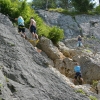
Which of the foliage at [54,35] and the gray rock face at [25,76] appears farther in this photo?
the foliage at [54,35]

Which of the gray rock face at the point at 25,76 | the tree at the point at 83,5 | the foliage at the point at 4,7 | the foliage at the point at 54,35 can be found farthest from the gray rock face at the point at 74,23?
the gray rock face at the point at 25,76

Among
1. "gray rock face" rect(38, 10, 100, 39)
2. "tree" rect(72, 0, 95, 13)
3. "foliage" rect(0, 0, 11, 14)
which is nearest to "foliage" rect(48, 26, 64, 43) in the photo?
"foliage" rect(0, 0, 11, 14)

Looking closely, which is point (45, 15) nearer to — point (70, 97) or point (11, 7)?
point (11, 7)

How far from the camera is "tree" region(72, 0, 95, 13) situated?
33.5 m

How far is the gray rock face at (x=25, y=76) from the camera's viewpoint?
1361 cm

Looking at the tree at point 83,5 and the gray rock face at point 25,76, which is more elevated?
the tree at point 83,5

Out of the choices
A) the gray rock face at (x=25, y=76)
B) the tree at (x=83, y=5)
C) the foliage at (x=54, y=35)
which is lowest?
the gray rock face at (x=25, y=76)

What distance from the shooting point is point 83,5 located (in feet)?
113

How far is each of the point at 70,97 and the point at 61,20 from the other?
51.7 ft

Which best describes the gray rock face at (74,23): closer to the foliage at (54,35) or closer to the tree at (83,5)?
the tree at (83,5)

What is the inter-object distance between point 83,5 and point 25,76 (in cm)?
2111

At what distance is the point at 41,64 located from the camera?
17016 mm

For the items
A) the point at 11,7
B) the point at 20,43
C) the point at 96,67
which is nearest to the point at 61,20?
the point at 11,7

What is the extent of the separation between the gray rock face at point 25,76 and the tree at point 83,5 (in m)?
16.7
